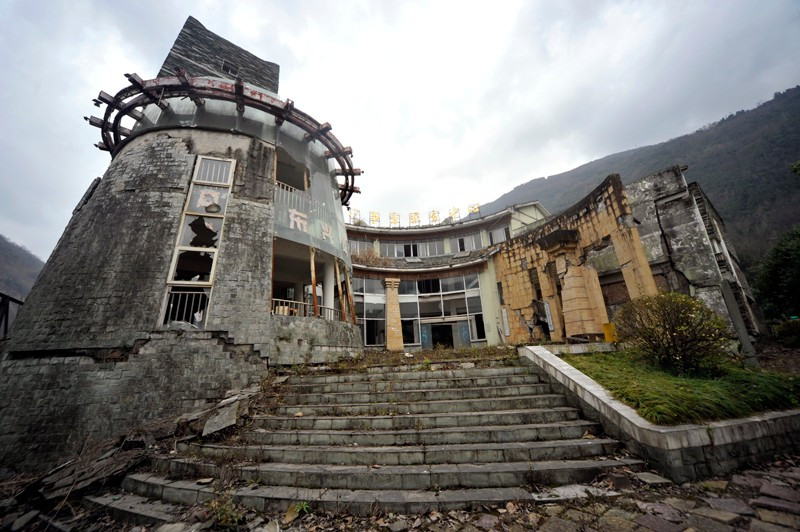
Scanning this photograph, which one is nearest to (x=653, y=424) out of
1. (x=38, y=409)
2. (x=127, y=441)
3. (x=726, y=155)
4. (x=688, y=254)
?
(x=127, y=441)

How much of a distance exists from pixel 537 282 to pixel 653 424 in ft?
31.5

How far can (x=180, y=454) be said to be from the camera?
5133mm

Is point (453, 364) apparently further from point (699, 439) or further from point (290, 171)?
point (290, 171)

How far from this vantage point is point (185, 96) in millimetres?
10508

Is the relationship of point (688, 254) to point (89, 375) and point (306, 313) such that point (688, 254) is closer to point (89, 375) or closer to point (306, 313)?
point (306, 313)

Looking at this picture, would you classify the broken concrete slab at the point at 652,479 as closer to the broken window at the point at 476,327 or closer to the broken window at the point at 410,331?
the broken window at the point at 476,327

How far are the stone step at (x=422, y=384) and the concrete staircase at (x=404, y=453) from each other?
3 centimetres

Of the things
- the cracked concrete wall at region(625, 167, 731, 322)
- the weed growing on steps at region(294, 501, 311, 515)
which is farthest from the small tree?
the weed growing on steps at region(294, 501, 311, 515)

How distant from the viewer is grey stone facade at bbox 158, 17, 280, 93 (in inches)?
495

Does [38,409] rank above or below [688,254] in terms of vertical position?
below

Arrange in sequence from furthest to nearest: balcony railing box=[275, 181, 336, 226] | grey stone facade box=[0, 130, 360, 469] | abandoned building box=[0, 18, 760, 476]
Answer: balcony railing box=[275, 181, 336, 226] → abandoned building box=[0, 18, 760, 476] → grey stone facade box=[0, 130, 360, 469]

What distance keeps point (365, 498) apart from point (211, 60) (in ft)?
58.9

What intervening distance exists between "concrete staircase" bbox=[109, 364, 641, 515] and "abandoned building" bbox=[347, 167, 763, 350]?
16.5 feet

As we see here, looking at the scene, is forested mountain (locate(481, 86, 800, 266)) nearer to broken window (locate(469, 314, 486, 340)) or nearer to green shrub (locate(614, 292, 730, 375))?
broken window (locate(469, 314, 486, 340))
